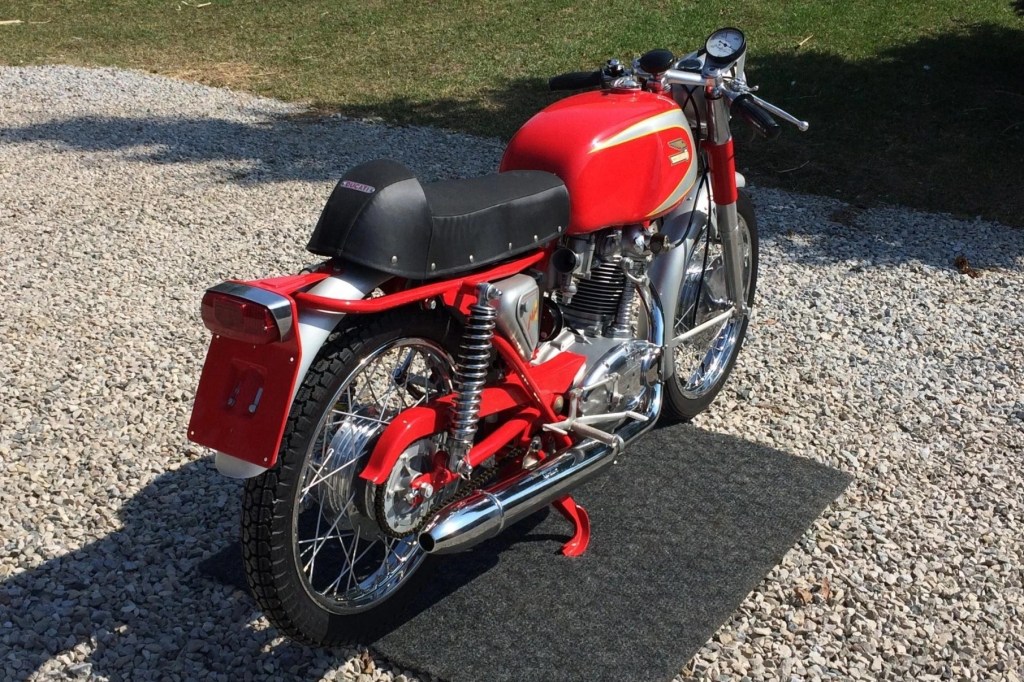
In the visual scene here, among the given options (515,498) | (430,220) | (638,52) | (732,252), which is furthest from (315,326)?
(638,52)

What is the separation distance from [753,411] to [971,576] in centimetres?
118

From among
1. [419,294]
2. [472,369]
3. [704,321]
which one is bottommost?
[704,321]

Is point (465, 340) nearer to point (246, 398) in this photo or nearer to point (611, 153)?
point (246, 398)

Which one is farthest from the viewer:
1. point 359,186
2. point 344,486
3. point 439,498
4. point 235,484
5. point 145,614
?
point 235,484

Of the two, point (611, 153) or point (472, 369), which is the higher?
point (611, 153)

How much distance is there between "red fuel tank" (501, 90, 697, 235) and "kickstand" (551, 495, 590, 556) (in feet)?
2.85

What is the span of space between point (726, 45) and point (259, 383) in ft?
6.27

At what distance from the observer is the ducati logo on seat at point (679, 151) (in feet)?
10.8

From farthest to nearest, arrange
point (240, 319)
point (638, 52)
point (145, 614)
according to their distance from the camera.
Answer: point (638, 52) < point (145, 614) < point (240, 319)

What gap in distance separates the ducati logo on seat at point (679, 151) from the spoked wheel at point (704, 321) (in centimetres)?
44

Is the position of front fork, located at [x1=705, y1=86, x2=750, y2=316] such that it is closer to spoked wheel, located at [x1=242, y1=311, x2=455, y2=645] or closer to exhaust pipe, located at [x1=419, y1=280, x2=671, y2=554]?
exhaust pipe, located at [x1=419, y1=280, x2=671, y2=554]

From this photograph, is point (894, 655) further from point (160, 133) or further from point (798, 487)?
point (160, 133)

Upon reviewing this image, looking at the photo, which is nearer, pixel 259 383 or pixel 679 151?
pixel 259 383

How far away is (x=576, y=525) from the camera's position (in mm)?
3352
